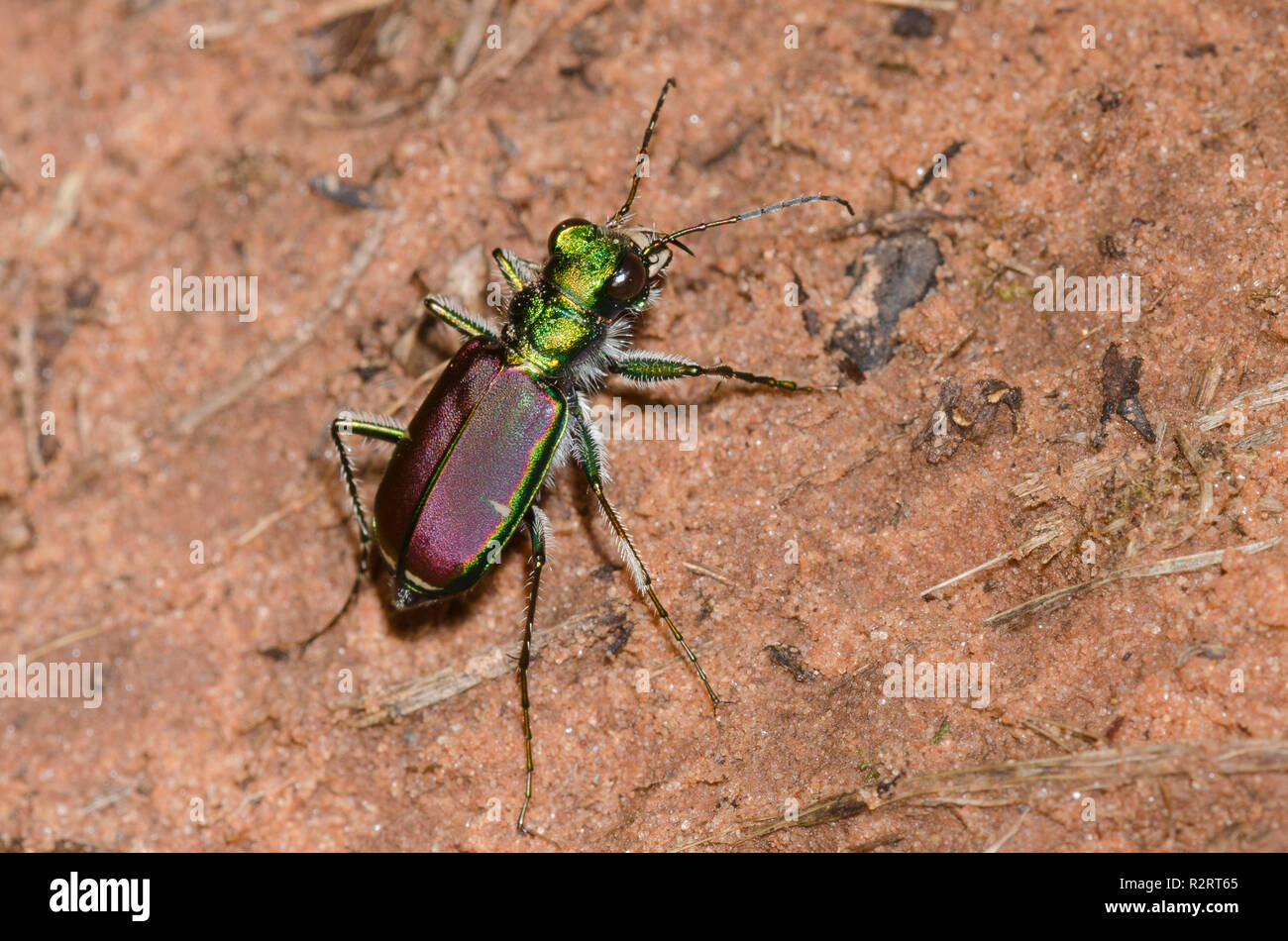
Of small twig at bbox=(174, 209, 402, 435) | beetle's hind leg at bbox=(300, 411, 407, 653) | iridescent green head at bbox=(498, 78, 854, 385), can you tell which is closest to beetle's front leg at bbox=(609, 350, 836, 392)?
iridescent green head at bbox=(498, 78, 854, 385)

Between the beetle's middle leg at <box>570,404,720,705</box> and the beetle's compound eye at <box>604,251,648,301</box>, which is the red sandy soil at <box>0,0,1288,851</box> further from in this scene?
the beetle's compound eye at <box>604,251,648,301</box>

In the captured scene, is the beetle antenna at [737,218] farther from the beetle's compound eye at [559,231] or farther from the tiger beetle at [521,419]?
the beetle's compound eye at [559,231]

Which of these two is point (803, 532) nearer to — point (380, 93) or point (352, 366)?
point (352, 366)

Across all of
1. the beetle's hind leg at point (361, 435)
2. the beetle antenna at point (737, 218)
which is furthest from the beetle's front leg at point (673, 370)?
the beetle's hind leg at point (361, 435)

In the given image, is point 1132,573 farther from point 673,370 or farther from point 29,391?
point 29,391
